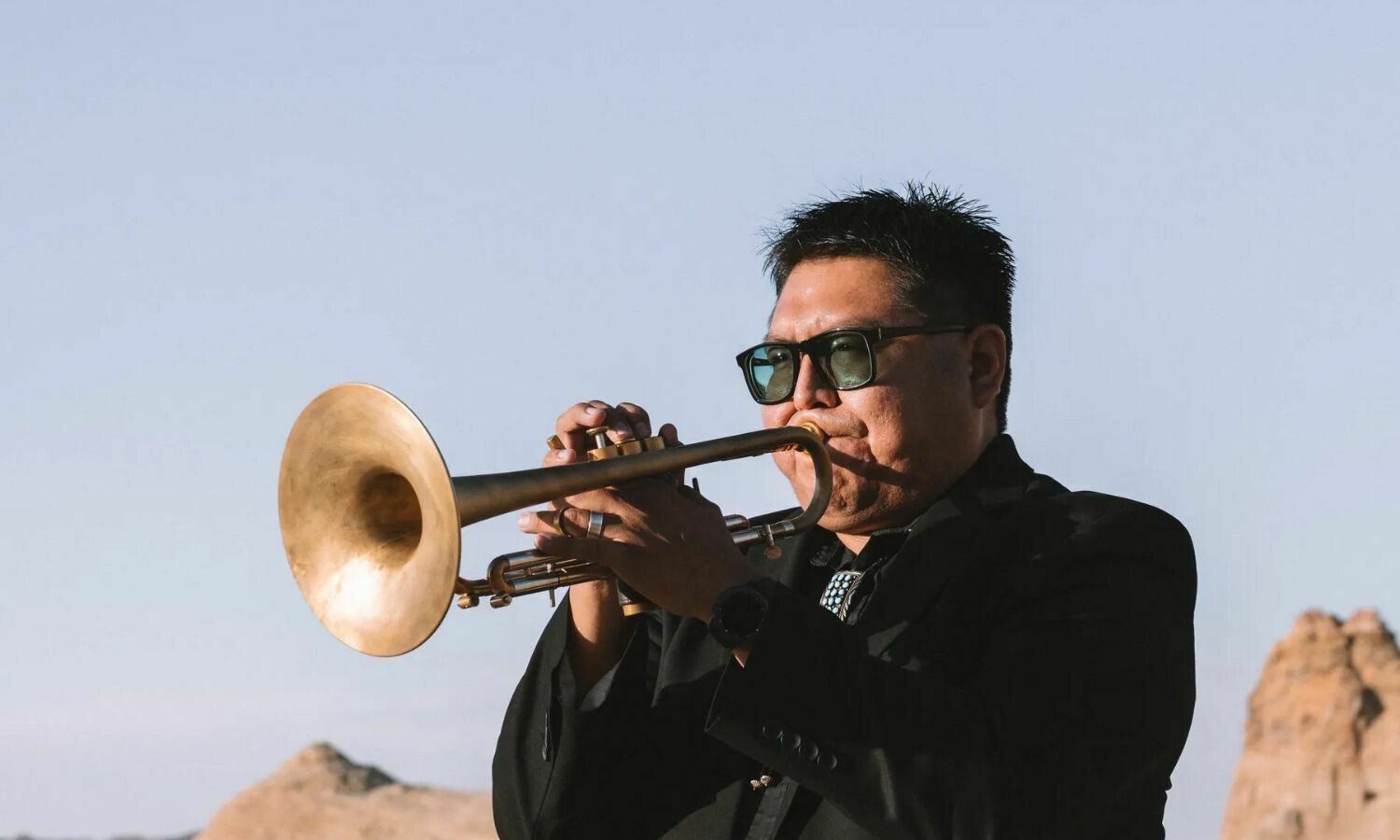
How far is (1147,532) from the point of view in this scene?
4.52 m

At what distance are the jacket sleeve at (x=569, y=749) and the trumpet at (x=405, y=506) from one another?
0.31 metres

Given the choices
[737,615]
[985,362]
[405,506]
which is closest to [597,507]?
[737,615]

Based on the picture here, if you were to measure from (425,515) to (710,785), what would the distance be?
108 cm

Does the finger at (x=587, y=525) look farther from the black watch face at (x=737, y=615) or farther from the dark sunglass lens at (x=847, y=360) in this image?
the dark sunglass lens at (x=847, y=360)

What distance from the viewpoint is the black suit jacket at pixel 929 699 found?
387cm

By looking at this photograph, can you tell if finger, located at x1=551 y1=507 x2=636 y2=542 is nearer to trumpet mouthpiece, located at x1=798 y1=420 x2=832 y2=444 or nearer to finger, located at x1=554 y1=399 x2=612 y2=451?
finger, located at x1=554 y1=399 x2=612 y2=451

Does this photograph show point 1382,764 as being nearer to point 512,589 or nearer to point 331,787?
point 331,787

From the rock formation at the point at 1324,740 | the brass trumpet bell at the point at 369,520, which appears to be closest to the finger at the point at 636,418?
the brass trumpet bell at the point at 369,520

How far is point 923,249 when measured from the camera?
4.98m

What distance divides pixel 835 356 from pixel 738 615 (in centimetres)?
109

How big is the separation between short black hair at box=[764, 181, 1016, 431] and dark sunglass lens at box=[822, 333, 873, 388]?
0.68 feet

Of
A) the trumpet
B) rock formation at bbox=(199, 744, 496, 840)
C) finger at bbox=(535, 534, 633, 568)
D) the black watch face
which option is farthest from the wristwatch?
rock formation at bbox=(199, 744, 496, 840)

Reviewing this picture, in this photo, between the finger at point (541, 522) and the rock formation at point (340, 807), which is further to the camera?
the rock formation at point (340, 807)

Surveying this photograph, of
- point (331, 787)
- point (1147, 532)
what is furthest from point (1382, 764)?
point (1147, 532)
